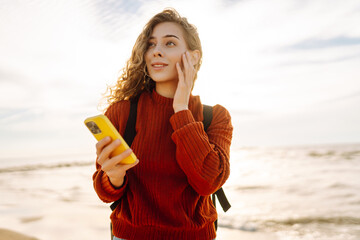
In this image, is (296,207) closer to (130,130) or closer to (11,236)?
(11,236)

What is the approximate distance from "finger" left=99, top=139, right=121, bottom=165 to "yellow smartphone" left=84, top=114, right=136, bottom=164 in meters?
0.04

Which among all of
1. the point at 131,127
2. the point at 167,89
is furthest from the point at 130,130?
the point at 167,89

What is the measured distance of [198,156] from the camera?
1974 millimetres

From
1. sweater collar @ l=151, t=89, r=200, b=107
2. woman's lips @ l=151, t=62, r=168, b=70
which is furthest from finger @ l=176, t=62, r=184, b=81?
sweater collar @ l=151, t=89, r=200, b=107

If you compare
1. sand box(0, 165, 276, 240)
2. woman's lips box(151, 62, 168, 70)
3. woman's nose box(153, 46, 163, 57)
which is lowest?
sand box(0, 165, 276, 240)

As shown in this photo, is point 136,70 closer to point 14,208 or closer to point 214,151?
point 214,151

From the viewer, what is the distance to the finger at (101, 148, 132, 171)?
171cm

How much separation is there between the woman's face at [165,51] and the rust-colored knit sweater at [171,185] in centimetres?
42

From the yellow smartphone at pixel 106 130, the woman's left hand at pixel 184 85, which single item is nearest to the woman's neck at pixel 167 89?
the woman's left hand at pixel 184 85

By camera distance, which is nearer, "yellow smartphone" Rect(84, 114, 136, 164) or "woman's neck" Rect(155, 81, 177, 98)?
"yellow smartphone" Rect(84, 114, 136, 164)

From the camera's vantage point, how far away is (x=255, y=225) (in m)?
6.21

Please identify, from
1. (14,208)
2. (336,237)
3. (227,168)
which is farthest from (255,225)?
(14,208)

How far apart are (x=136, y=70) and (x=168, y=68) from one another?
1.19 feet

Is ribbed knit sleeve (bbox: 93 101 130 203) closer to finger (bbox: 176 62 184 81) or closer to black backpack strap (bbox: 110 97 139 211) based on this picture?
black backpack strap (bbox: 110 97 139 211)
